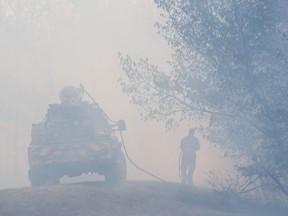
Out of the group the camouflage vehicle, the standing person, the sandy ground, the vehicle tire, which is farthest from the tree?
the standing person

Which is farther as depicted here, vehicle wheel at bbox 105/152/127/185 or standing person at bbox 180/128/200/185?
standing person at bbox 180/128/200/185

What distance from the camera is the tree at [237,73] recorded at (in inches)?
397

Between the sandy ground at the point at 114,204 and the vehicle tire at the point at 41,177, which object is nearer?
the sandy ground at the point at 114,204

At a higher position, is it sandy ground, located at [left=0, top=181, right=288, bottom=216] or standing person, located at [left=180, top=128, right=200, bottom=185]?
standing person, located at [left=180, top=128, right=200, bottom=185]

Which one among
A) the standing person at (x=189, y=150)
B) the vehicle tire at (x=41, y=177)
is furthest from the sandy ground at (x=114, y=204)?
the standing person at (x=189, y=150)

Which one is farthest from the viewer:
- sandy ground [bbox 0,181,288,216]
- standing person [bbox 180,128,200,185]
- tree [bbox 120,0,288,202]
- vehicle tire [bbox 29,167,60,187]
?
standing person [bbox 180,128,200,185]

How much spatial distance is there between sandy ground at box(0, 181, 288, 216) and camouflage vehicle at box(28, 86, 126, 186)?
2.05 meters

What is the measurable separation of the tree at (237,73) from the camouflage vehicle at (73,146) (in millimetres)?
3317

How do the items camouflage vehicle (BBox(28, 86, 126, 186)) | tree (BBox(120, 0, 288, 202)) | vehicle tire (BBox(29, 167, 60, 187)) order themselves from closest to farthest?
tree (BBox(120, 0, 288, 202)) → camouflage vehicle (BBox(28, 86, 126, 186)) → vehicle tire (BBox(29, 167, 60, 187))

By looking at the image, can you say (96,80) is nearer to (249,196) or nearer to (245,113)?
(249,196)

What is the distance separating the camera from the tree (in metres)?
10.1

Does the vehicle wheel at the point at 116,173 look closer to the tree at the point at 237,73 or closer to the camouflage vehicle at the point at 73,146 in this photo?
the camouflage vehicle at the point at 73,146

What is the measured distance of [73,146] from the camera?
14562mm

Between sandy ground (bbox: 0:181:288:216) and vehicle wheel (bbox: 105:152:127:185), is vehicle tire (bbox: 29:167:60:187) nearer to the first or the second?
vehicle wheel (bbox: 105:152:127:185)
